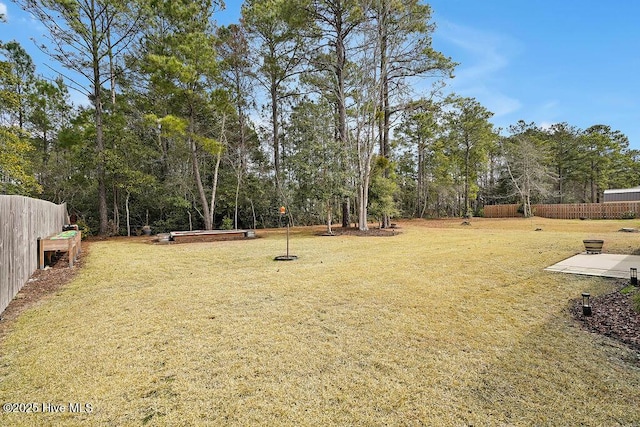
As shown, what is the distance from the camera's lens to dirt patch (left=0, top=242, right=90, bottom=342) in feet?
11.5

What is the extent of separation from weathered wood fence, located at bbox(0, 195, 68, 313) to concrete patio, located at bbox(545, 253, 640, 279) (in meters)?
8.18

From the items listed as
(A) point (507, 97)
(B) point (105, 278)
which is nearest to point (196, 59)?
(B) point (105, 278)

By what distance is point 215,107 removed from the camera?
13.7 metres

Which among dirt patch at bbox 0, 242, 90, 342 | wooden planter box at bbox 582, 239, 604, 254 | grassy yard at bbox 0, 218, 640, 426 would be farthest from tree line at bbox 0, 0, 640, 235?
grassy yard at bbox 0, 218, 640, 426

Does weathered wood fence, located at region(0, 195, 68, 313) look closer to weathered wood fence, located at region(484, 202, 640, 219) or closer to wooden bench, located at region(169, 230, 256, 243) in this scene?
wooden bench, located at region(169, 230, 256, 243)

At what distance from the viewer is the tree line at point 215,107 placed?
12141 millimetres

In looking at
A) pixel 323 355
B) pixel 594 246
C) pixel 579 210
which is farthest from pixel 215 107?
pixel 579 210

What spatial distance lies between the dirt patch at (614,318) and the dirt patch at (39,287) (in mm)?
5984

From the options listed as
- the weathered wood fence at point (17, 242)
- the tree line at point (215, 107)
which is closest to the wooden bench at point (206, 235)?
the tree line at point (215, 107)

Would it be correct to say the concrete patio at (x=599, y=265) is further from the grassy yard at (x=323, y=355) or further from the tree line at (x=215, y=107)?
the tree line at (x=215, y=107)

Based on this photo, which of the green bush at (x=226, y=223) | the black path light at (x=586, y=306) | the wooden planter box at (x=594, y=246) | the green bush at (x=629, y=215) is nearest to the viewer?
the black path light at (x=586, y=306)

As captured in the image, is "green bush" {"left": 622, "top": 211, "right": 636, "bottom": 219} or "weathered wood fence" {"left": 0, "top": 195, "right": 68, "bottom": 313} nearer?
"weathered wood fence" {"left": 0, "top": 195, "right": 68, "bottom": 313}

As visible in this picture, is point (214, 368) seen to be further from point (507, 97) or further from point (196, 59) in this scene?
point (507, 97)

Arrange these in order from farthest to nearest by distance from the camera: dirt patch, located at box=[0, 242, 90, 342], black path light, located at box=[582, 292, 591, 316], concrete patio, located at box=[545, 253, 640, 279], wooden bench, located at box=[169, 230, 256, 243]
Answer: wooden bench, located at box=[169, 230, 256, 243]
concrete patio, located at box=[545, 253, 640, 279]
dirt patch, located at box=[0, 242, 90, 342]
black path light, located at box=[582, 292, 591, 316]
